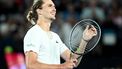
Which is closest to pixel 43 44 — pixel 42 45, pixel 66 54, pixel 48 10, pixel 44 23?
pixel 42 45

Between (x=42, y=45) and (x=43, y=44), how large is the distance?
21 millimetres

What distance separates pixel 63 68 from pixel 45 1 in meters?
1.17

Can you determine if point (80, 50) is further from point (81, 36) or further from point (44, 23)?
point (44, 23)

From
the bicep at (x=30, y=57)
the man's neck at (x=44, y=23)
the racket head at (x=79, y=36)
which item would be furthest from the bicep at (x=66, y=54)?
the bicep at (x=30, y=57)

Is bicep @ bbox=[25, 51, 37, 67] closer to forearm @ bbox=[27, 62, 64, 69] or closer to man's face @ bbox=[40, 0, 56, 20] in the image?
forearm @ bbox=[27, 62, 64, 69]

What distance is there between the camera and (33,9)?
7.06m

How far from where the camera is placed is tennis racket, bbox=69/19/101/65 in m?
6.98

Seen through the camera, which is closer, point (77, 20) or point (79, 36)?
point (79, 36)

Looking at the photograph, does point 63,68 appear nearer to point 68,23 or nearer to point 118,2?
point 68,23

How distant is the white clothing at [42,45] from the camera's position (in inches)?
259

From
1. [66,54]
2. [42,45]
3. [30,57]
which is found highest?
[42,45]

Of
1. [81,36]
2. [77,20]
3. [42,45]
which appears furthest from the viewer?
[77,20]

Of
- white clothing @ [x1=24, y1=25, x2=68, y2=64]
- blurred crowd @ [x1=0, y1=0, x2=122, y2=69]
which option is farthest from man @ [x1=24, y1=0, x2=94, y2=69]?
blurred crowd @ [x1=0, y1=0, x2=122, y2=69]

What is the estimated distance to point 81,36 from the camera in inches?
283
